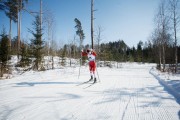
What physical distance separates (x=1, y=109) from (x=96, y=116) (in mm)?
2449

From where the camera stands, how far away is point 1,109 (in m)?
3.78

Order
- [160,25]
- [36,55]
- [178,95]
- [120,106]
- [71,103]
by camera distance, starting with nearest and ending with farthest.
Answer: [120,106] < [71,103] < [178,95] < [36,55] < [160,25]

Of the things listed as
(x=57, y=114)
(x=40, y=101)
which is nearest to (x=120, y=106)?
(x=57, y=114)

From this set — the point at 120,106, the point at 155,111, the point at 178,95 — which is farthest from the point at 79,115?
the point at 178,95

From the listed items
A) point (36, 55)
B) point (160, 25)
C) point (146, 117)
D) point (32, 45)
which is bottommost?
point (146, 117)

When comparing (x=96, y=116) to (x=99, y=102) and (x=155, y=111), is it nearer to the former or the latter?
(x=99, y=102)

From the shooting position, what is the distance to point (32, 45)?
65.1 feet

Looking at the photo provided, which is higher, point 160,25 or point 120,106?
point 160,25

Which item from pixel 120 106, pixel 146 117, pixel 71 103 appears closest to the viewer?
pixel 146 117

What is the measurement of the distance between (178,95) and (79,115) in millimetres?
3834

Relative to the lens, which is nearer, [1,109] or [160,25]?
[1,109]

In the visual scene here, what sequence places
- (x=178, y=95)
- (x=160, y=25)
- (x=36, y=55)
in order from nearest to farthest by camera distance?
(x=178, y=95) → (x=36, y=55) → (x=160, y=25)

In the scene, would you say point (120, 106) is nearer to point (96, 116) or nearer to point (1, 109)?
point (96, 116)

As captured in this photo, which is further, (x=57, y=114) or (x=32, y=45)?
(x=32, y=45)
